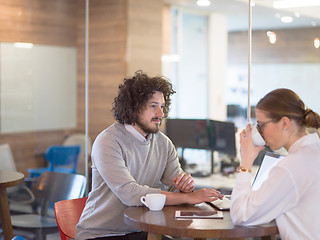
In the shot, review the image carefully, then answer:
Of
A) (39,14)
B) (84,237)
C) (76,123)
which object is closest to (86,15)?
(39,14)

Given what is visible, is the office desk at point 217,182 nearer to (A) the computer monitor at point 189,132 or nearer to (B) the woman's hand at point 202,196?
(A) the computer monitor at point 189,132

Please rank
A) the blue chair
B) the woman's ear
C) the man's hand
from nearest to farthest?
the woman's ear
the man's hand
the blue chair

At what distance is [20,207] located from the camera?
14.6 feet

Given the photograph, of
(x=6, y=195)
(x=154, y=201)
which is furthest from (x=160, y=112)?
(x=6, y=195)

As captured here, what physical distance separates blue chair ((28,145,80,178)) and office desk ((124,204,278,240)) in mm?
2523

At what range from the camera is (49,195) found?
361 centimetres

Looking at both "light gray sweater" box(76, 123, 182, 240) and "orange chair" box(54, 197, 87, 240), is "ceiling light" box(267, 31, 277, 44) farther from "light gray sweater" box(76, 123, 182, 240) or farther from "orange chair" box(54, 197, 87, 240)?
"orange chair" box(54, 197, 87, 240)

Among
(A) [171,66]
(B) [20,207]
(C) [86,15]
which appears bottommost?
(B) [20,207]

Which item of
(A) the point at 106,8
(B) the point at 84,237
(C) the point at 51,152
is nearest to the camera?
(B) the point at 84,237

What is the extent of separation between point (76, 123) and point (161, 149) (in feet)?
7.01

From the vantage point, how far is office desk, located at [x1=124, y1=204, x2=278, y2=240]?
1985 millimetres

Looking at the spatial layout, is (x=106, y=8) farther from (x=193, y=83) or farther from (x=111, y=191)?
(x=111, y=191)

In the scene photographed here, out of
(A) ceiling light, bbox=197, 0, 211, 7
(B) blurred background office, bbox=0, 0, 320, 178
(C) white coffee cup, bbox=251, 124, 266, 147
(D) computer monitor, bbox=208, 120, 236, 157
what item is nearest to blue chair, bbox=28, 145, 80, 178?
(B) blurred background office, bbox=0, 0, 320, 178

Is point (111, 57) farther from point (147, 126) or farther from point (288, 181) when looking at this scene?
point (288, 181)
